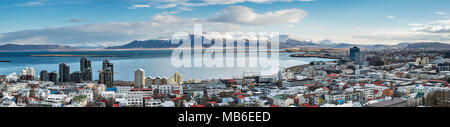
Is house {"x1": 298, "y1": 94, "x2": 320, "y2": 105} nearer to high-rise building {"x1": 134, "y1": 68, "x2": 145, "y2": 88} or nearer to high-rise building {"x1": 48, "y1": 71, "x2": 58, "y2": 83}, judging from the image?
high-rise building {"x1": 134, "y1": 68, "x2": 145, "y2": 88}

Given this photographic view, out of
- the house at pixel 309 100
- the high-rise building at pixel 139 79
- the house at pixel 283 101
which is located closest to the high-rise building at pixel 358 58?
the high-rise building at pixel 139 79

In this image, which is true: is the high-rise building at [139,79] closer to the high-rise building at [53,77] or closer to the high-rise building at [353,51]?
the high-rise building at [53,77]

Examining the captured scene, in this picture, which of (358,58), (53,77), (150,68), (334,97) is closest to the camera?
(334,97)

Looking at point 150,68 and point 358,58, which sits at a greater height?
point 358,58

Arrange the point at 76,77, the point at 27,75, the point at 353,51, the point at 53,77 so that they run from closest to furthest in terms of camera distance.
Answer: the point at 53,77, the point at 76,77, the point at 27,75, the point at 353,51

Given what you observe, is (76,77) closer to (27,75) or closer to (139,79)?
(27,75)

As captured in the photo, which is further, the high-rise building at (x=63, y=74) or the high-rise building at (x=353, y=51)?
the high-rise building at (x=353, y=51)

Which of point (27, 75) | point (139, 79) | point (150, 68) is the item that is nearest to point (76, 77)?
point (27, 75)

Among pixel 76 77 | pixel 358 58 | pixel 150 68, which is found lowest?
pixel 76 77
